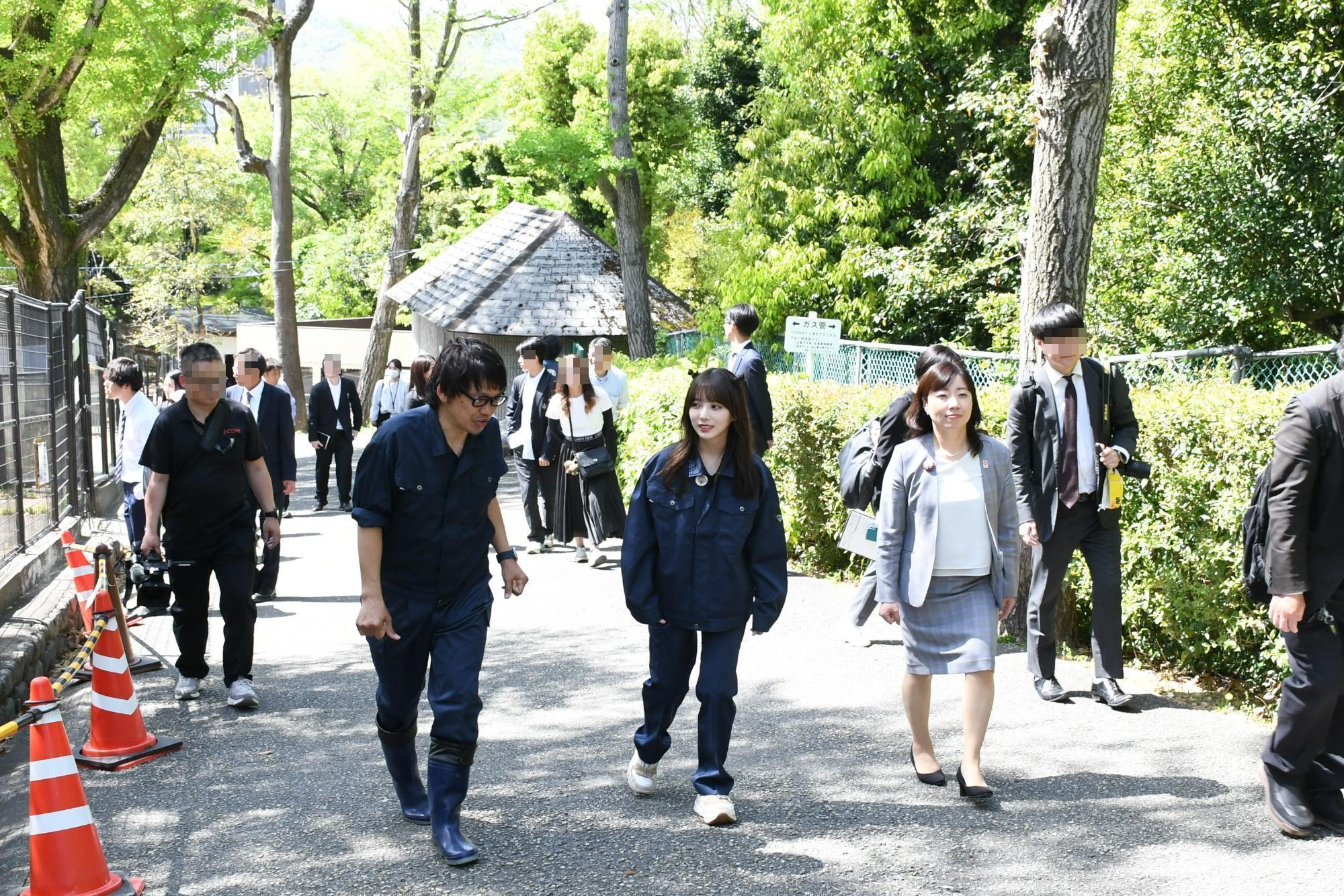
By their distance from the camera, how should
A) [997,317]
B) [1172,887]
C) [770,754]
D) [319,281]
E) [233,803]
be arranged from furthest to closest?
1. [319,281]
2. [997,317]
3. [770,754]
4. [233,803]
5. [1172,887]

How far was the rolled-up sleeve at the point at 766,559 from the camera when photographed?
4.66 metres

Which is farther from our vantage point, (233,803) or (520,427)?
(520,427)

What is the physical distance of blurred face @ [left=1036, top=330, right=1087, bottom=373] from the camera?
5906mm

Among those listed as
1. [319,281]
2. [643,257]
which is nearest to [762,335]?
[643,257]

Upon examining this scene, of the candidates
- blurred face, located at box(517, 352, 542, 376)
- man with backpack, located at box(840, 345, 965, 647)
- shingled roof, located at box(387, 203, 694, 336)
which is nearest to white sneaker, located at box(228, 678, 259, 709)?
man with backpack, located at box(840, 345, 965, 647)

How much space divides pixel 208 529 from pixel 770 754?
126 inches

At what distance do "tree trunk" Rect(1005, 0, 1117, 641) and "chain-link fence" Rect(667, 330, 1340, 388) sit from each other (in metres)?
0.59

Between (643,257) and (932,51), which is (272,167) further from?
(932,51)

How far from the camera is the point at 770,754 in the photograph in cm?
555

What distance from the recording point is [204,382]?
6375 millimetres

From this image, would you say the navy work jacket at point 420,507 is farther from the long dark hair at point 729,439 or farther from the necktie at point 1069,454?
the necktie at point 1069,454

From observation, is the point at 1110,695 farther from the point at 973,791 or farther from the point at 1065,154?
the point at 1065,154

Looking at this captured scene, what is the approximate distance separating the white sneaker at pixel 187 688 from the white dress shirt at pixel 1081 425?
477cm

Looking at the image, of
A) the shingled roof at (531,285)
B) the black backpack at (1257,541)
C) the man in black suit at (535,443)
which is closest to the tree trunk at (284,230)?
the shingled roof at (531,285)
